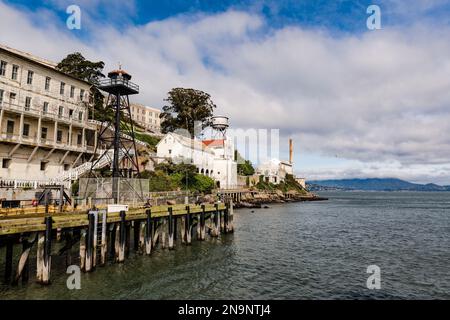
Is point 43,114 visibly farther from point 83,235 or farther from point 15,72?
point 83,235

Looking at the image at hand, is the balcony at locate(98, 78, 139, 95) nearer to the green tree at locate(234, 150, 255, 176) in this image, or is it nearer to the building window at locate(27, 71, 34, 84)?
the building window at locate(27, 71, 34, 84)

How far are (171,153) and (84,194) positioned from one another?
35.1 metres

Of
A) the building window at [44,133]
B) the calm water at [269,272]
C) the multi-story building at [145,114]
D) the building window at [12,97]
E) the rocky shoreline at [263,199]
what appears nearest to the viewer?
the calm water at [269,272]

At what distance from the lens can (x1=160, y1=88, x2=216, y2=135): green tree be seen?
3322 inches

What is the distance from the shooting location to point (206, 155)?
242 ft

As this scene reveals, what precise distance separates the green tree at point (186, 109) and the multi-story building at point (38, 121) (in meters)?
38.8

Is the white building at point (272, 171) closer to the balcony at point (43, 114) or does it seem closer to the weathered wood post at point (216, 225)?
the balcony at point (43, 114)

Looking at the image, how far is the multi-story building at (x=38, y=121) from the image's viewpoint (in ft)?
118

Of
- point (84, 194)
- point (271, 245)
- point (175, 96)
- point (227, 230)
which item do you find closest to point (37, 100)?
point (84, 194)

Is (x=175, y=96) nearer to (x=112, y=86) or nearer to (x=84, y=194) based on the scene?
(x=112, y=86)

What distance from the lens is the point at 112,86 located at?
35.1 meters

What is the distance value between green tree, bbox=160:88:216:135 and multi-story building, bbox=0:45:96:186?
38840mm

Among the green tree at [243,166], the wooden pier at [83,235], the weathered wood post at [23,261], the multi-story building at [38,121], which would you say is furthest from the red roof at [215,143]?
the weathered wood post at [23,261]
